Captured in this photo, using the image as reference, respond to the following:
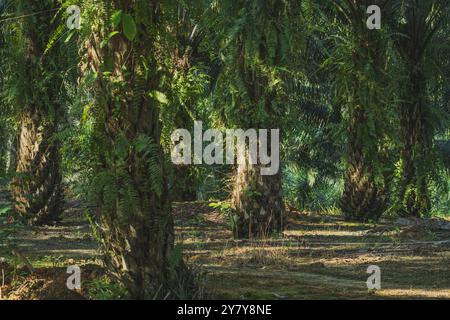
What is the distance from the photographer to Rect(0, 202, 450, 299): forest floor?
572 cm

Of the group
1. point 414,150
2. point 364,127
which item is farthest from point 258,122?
point 414,150

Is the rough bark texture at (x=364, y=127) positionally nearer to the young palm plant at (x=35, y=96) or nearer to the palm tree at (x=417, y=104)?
the palm tree at (x=417, y=104)

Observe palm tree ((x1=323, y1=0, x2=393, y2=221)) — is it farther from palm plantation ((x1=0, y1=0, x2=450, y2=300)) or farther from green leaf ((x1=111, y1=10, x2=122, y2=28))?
green leaf ((x1=111, y1=10, x2=122, y2=28))

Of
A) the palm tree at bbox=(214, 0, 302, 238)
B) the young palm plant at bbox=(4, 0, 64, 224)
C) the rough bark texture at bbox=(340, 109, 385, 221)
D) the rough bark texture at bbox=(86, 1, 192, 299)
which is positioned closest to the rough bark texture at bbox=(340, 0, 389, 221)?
the rough bark texture at bbox=(340, 109, 385, 221)

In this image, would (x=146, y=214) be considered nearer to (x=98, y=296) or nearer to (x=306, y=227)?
(x=98, y=296)

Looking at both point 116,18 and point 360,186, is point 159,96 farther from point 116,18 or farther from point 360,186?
point 360,186

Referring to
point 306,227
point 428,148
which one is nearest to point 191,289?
point 306,227

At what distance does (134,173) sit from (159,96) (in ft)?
1.80

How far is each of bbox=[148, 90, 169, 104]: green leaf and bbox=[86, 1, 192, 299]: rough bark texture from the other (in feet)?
0.18

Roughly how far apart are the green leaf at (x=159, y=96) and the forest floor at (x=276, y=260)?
108 cm

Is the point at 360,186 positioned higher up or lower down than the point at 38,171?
lower down

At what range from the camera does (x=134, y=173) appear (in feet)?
17.0

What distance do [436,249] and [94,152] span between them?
5.23 metres
